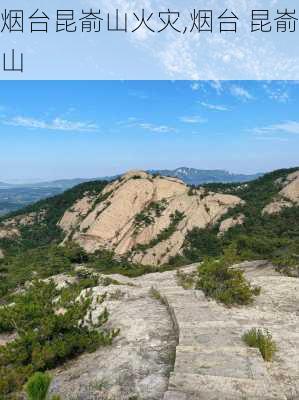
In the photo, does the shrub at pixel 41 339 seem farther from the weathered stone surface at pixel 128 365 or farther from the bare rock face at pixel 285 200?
the bare rock face at pixel 285 200

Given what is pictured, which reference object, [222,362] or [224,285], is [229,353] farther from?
[224,285]

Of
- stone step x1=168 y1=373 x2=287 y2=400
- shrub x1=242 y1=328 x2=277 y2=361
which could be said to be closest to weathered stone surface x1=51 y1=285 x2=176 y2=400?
stone step x1=168 y1=373 x2=287 y2=400

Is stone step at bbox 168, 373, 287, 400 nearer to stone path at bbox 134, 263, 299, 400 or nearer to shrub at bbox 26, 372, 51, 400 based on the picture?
stone path at bbox 134, 263, 299, 400

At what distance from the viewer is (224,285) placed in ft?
44.9

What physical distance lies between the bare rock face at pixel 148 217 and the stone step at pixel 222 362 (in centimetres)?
5511

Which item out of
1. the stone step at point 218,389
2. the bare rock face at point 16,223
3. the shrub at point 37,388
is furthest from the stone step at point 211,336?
the bare rock face at point 16,223

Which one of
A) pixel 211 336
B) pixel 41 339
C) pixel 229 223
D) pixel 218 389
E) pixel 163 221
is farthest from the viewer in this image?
pixel 163 221

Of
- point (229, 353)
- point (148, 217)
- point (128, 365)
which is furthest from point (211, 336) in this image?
point (148, 217)

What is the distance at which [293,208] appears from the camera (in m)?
68.6

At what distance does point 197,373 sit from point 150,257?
57.4 metres

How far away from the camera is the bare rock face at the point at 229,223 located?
217 feet

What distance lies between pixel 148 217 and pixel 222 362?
6659cm

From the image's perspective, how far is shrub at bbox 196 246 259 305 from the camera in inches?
515

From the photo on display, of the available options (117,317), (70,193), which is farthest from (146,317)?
(70,193)
